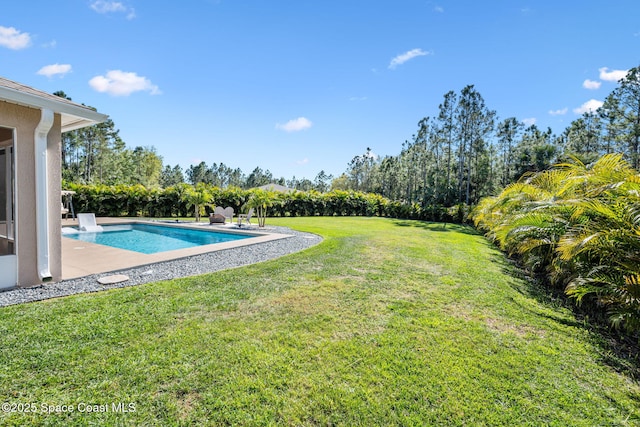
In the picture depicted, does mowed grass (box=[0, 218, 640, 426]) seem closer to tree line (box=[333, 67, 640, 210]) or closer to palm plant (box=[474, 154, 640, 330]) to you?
palm plant (box=[474, 154, 640, 330])

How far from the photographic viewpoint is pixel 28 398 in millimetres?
2379

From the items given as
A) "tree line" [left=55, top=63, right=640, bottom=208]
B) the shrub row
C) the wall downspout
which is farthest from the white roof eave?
"tree line" [left=55, top=63, right=640, bottom=208]

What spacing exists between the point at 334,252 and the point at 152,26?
10800 millimetres

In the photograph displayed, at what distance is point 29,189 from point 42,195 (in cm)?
18

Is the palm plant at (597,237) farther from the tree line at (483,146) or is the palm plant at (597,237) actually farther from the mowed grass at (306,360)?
the tree line at (483,146)

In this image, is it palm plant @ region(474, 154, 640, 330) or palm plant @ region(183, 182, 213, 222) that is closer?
palm plant @ region(474, 154, 640, 330)

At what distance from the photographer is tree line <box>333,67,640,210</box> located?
1181 inches

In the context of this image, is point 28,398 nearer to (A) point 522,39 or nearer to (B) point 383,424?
(B) point 383,424

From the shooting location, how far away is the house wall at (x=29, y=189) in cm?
476

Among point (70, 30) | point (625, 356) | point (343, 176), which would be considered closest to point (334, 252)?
point (625, 356)

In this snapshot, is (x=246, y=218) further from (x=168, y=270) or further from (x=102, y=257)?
(x=168, y=270)

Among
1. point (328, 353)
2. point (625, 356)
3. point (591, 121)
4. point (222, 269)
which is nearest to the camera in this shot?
point (328, 353)

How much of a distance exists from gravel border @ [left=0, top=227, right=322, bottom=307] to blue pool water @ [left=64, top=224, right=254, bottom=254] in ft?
11.0

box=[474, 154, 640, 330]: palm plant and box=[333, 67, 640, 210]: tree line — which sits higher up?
box=[333, 67, 640, 210]: tree line
